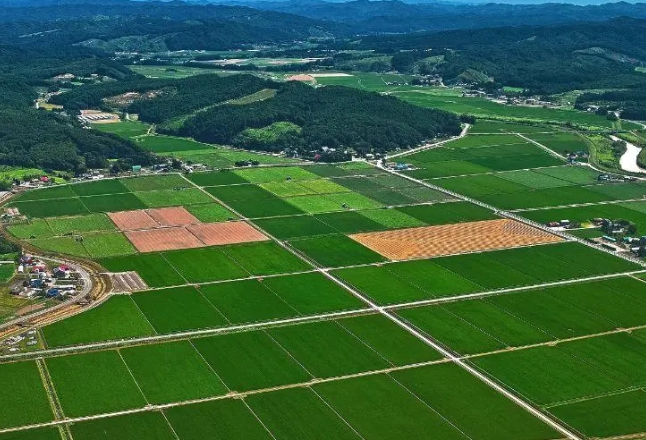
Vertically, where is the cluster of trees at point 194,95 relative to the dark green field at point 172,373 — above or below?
below

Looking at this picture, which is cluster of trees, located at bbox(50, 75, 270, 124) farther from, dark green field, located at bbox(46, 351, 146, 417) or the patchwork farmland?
dark green field, located at bbox(46, 351, 146, 417)

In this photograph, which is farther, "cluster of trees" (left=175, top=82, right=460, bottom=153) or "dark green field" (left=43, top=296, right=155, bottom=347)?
"cluster of trees" (left=175, top=82, right=460, bottom=153)

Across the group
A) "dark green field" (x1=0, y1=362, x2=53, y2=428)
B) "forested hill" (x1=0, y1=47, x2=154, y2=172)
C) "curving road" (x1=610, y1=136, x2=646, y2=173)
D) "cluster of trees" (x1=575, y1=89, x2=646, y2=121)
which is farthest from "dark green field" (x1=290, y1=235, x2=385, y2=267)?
"cluster of trees" (x1=575, y1=89, x2=646, y2=121)

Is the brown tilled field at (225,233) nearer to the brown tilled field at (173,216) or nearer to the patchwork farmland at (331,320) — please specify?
the patchwork farmland at (331,320)

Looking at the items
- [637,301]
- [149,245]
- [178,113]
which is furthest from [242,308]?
[178,113]

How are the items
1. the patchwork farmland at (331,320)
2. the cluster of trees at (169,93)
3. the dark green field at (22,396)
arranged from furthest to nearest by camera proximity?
1. the cluster of trees at (169,93)
2. the patchwork farmland at (331,320)
3. the dark green field at (22,396)

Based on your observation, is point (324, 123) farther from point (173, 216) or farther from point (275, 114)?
point (173, 216)

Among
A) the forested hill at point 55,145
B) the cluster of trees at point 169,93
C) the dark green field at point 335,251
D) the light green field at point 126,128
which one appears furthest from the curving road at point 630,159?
the light green field at point 126,128

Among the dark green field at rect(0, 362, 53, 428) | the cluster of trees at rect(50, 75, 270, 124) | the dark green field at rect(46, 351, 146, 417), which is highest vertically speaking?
the dark green field at rect(0, 362, 53, 428)
